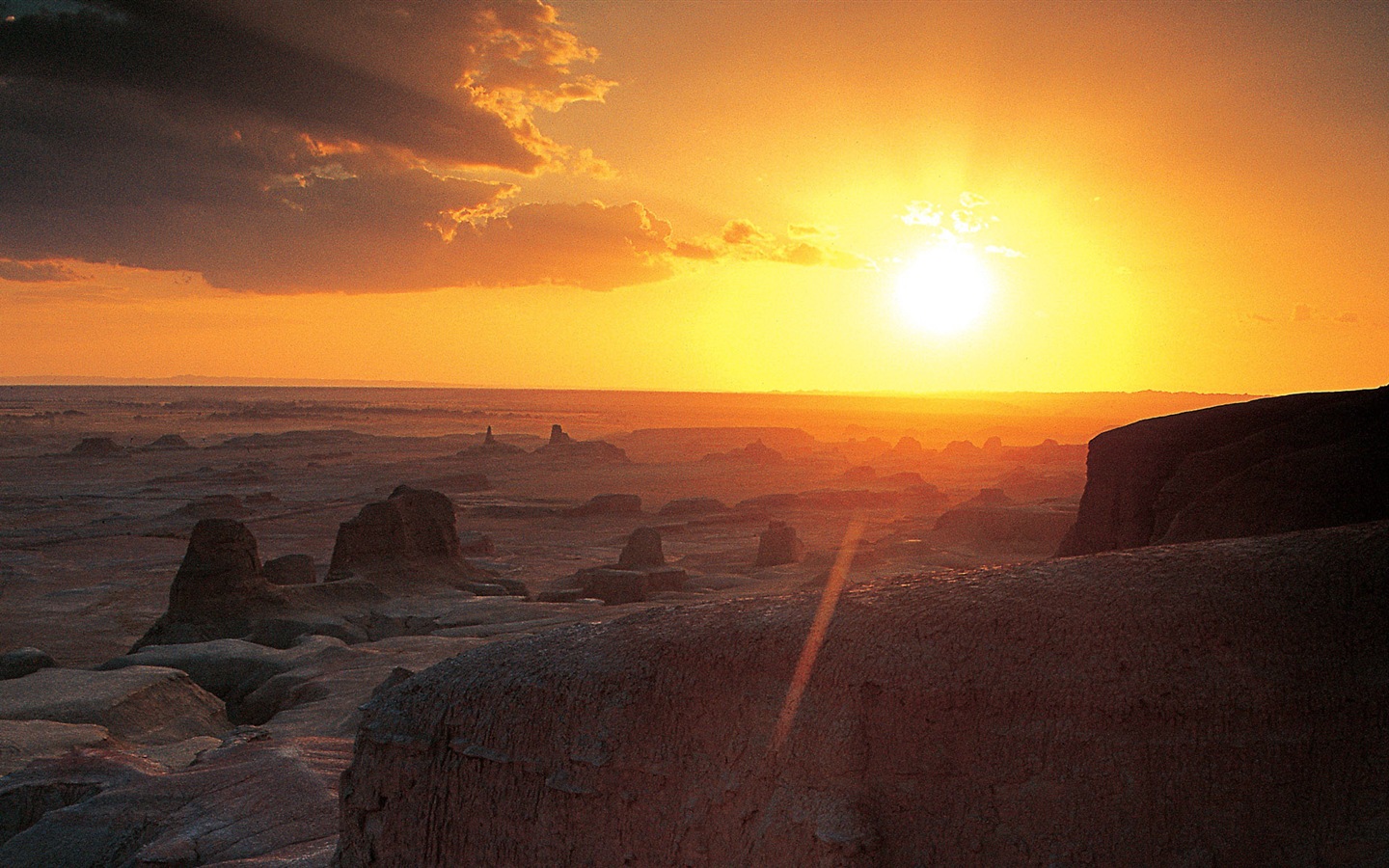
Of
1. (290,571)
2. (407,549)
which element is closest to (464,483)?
(290,571)

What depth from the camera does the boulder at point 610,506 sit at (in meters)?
45.7

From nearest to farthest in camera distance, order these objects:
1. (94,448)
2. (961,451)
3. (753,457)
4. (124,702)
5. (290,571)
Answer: (124,702), (290,571), (94,448), (753,457), (961,451)

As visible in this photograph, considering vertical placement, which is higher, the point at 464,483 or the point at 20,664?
the point at 20,664

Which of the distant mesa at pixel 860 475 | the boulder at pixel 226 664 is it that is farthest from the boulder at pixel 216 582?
the distant mesa at pixel 860 475

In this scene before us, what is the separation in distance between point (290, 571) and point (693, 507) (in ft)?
78.1

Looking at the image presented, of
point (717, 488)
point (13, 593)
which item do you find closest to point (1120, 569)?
point (13, 593)

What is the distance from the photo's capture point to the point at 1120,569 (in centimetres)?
490

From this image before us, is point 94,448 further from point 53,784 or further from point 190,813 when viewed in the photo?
point 190,813

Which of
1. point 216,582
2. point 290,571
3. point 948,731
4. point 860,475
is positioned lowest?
point 290,571

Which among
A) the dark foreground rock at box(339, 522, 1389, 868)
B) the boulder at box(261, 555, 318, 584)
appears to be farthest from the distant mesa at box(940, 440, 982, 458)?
the dark foreground rock at box(339, 522, 1389, 868)

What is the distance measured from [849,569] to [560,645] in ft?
77.2

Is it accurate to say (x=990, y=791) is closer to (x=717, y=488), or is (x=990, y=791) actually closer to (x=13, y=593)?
(x=13, y=593)

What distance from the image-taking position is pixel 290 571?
25.6 m

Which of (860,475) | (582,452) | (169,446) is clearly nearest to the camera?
(860,475)
